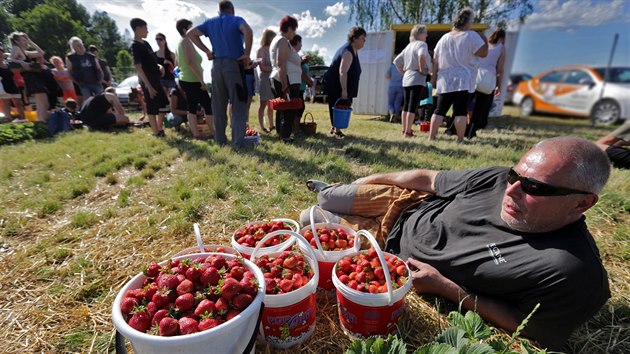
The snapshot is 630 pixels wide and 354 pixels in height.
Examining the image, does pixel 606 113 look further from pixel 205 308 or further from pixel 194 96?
pixel 194 96

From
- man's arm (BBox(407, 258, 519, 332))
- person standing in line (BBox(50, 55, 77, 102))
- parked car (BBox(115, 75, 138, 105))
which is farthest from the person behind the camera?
parked car (BBox(115, 75, 138, 105))

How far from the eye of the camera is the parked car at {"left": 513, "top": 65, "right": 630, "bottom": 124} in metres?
0.43

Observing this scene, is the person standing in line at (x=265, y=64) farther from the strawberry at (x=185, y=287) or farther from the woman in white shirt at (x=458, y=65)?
the strawberry at (x=185, y=287)

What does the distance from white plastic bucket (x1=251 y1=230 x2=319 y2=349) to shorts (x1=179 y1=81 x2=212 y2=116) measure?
17.1 ft

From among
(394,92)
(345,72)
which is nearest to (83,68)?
(345,72)

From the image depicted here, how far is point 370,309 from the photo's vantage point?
5.19ft

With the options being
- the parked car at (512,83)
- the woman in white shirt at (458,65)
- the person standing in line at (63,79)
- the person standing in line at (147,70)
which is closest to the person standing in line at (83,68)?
the person standing in line at (63,79)

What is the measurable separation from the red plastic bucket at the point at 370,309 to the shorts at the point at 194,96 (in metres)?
5.49

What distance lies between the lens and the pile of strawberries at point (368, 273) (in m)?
1.60

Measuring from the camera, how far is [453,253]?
1.87 meters

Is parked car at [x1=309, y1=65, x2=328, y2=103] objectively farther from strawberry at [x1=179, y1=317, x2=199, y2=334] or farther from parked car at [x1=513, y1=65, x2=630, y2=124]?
parked car at [x1=513, y1=65, x2=630, y2=124]

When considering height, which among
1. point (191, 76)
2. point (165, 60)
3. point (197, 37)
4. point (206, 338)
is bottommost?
point (206, 338)

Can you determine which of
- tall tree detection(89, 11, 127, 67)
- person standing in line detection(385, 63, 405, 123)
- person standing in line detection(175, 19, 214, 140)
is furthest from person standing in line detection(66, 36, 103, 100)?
tall tree detection(89, 11, 127, 67)

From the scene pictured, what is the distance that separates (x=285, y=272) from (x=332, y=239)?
54 centimetres
